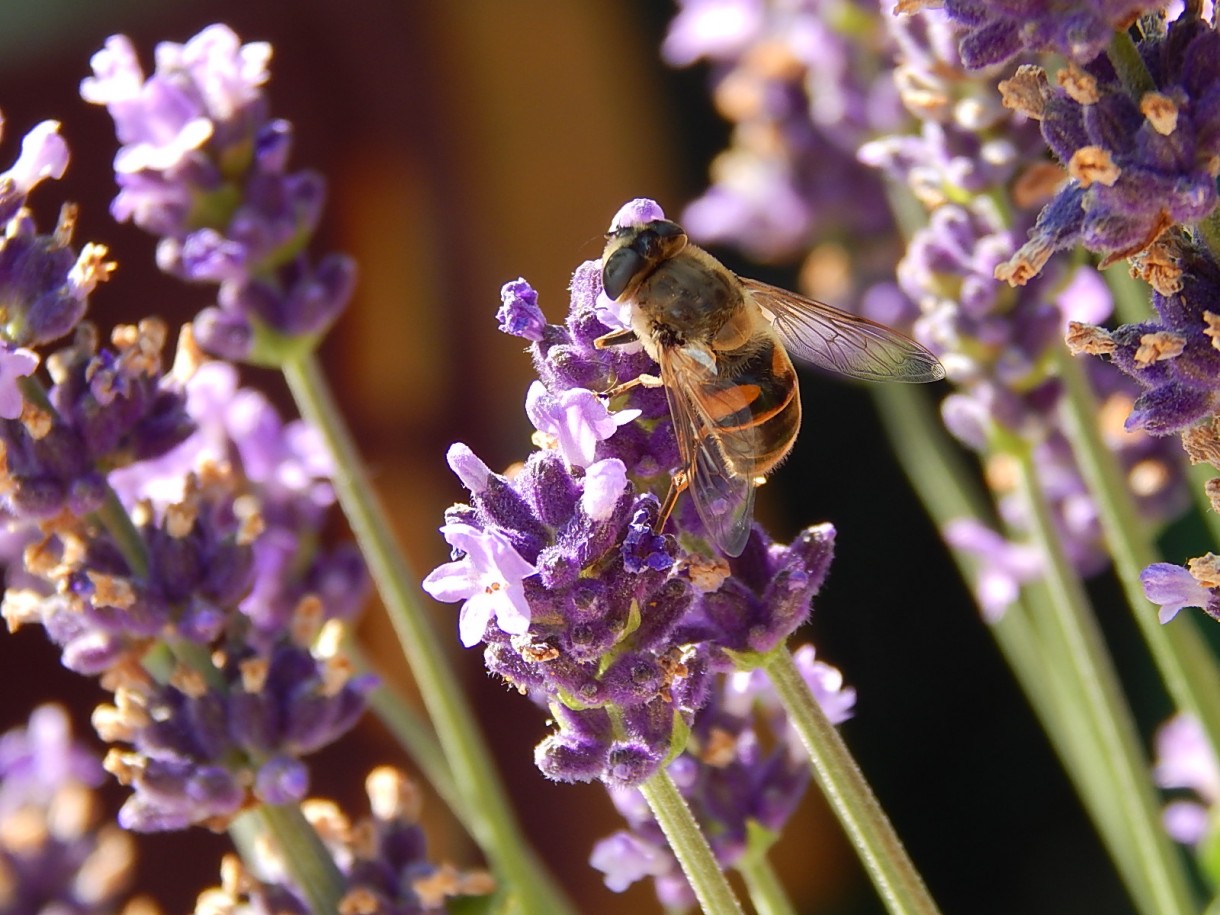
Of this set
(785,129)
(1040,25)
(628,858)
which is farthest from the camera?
(785,129)

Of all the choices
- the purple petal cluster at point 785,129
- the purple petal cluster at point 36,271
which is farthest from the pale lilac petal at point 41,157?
the purple petal cluster at point 785,129

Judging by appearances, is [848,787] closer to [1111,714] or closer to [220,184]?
[1111,714]

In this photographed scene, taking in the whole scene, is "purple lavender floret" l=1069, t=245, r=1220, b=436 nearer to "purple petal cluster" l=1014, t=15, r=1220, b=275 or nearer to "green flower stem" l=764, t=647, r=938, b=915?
"purple petal cluster" l=1014, t=15, r=1220, b=275

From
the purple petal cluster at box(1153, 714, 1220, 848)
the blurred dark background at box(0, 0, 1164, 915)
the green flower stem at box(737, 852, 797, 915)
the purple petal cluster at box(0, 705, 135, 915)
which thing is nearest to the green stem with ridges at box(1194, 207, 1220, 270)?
the green flower stem at box(737, 852, 797, 915)

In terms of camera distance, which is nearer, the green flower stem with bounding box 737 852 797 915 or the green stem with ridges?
the green stem with ridges

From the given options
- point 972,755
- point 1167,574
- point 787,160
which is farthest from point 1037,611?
point 972,755

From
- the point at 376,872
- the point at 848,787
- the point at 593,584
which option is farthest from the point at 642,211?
the point at 376,872

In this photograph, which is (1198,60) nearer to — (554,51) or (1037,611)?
(1037,611)
